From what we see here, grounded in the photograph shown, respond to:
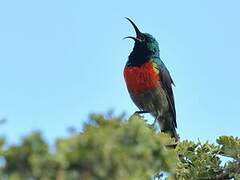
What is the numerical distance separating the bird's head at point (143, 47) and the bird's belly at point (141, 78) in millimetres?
251

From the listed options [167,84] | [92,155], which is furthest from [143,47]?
[92,155]

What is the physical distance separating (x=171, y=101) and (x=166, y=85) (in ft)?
0.70

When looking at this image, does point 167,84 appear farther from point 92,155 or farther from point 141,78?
point 92,155

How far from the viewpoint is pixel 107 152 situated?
1771 mm

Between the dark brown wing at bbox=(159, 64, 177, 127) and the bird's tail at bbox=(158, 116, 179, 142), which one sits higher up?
the dark brown wing at bbox=(159, 64, 177, 127)

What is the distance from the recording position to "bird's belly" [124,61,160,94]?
7805 mm

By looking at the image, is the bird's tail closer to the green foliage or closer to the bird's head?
the bird's head

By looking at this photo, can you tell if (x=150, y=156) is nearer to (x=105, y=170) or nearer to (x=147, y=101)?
(x=105, y=170)

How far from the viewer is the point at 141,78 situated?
7.82 meters

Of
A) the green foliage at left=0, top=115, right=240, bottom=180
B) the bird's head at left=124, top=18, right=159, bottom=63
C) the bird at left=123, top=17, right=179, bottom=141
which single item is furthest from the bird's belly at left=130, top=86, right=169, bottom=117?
the green foliage at left=0, top=115, right=240, bottom=180

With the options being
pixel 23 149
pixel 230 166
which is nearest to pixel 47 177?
pixel 23 149

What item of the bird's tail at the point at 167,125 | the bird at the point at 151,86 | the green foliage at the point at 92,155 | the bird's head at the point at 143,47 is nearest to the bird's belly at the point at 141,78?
the bird at the point at 151,86

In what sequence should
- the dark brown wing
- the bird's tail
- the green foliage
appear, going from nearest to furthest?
the green foliage
the bird's tail
the dark brown wing

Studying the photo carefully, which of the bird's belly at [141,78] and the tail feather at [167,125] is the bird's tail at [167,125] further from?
the bird's belly at [141,78]
